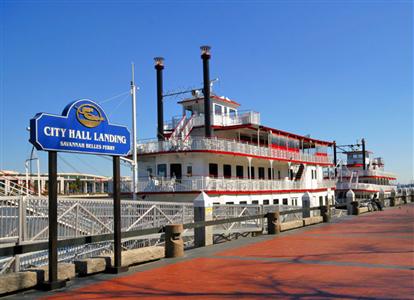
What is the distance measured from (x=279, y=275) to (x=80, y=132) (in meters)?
4.64

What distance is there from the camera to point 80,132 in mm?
8695

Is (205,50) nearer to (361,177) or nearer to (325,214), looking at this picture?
(325,214)

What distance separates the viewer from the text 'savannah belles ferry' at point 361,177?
192ft

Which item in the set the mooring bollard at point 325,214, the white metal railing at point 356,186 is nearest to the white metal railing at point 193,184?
the mooring bollard at point 325,214

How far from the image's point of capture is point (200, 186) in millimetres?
27953

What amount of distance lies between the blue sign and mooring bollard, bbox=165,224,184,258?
2585 millimetres

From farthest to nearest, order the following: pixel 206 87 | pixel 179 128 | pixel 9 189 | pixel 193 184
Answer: pixel 179 128
pixel 206 87
pixel 193 184
pixel 9 189

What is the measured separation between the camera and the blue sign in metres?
7.88

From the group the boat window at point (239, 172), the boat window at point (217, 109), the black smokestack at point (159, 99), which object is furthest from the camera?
the boat window at point (217, 109)

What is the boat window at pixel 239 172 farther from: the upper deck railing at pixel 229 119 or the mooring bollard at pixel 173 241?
the mooring bollard at pixel 173 241

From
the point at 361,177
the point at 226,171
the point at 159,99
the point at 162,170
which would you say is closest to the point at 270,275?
the point at 162,170

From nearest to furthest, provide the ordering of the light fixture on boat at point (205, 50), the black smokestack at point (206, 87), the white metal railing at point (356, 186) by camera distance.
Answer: the black smokestack at point (206, 87) → the light fixture on boat at point (205, 50) → the white metal railing at point (356, 186)

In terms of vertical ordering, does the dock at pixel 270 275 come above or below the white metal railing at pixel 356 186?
below

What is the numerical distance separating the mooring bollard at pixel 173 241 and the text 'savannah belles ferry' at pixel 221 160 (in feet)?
37.8
